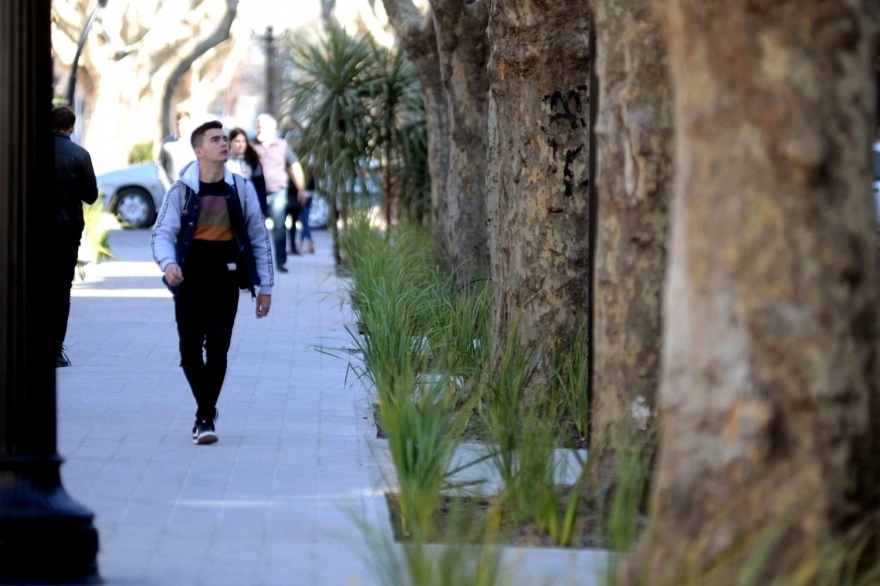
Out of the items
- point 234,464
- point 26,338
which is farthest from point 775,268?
point 234,464

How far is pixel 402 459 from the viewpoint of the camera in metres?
6.10

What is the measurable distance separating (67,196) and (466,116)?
480 centimetres

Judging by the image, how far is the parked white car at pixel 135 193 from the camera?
98.0 feet

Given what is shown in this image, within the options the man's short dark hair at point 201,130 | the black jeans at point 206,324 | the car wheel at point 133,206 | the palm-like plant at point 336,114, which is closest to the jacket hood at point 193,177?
the man's short dark hair at point 201,130

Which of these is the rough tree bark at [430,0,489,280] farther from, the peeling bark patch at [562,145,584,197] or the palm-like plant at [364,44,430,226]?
the peeling bark patch at [562,145,584,197]

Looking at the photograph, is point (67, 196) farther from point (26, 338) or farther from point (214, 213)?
point (26, 338)

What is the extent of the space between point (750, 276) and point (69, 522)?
2517 mm

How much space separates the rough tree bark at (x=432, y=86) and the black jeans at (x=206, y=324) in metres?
7.96

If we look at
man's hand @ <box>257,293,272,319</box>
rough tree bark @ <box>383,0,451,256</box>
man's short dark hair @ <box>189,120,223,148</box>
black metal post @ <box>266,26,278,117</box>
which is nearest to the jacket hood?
man's short dark hair @ <box>189,120,223,148</box>

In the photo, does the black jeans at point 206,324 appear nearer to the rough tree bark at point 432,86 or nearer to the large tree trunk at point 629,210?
the large tree trunk at point 629,210

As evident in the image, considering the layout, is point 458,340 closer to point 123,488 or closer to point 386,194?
point 123,488

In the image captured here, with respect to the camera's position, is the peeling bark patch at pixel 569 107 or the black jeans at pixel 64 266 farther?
the black jeans at pixel 64 266

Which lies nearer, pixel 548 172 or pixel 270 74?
pixel 548 172

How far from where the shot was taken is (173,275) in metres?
Answer: 7.78
